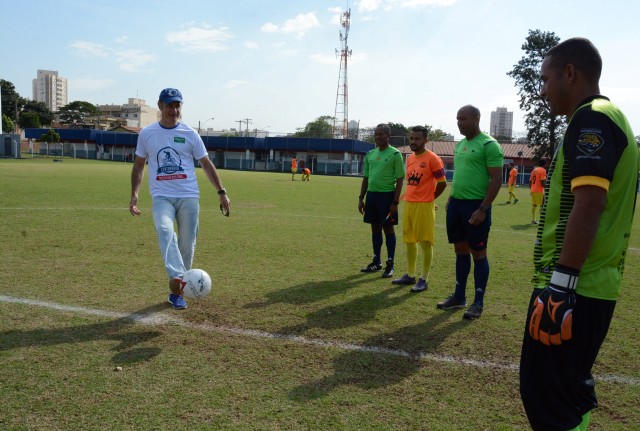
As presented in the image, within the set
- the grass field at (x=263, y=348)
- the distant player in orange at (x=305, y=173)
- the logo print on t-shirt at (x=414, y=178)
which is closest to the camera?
the grass field at (x=263, y=348)

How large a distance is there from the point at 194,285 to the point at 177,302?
65 cm

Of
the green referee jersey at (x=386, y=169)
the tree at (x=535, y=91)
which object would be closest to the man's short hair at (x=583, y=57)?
the green referee jersey at (x=386, y=169)

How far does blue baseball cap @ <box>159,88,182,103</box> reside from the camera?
18.5ft

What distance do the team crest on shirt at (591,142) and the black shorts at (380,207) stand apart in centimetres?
564

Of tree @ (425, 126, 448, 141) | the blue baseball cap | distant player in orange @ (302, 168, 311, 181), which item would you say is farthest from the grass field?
tree @ (425, 126, 448, 141)

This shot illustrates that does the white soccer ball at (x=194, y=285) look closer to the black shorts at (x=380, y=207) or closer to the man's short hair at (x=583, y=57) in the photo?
the black shorts at (x=380, y=207)

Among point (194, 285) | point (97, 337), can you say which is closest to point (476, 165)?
point (194, 285)

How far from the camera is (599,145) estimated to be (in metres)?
2.17

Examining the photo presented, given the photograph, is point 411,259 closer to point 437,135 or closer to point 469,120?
point 469,120

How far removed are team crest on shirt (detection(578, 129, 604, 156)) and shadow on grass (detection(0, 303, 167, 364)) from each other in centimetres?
358

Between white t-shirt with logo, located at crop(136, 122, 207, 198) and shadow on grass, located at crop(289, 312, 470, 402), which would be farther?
white t-shirt with logo, located at crop(136, 122, 207, 198)

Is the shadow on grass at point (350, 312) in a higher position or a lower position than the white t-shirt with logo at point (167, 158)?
lower

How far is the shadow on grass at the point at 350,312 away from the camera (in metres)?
5.35

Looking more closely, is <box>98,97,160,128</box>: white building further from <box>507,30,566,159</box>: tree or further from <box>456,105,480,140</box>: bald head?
<box>456,105,480,140</box>: bald head
